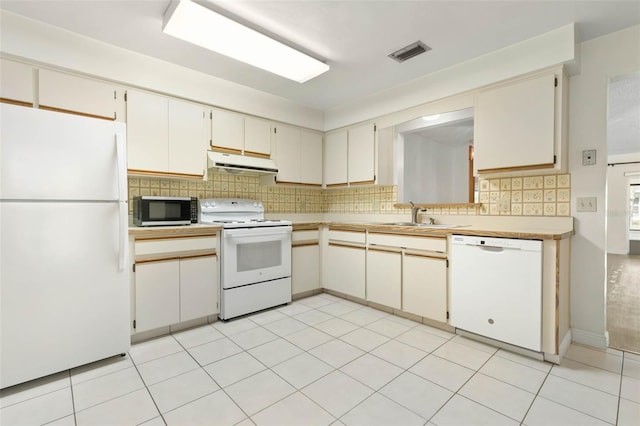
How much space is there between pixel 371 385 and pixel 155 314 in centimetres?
181

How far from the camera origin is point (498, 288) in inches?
87.8

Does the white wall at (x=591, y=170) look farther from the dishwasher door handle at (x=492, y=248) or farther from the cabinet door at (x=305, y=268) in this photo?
the cabinet door at (x=305, y=268)

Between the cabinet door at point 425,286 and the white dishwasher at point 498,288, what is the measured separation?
0.09m

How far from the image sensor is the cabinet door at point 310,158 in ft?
12.8

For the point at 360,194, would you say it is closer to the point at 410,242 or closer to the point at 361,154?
the point at 361,154

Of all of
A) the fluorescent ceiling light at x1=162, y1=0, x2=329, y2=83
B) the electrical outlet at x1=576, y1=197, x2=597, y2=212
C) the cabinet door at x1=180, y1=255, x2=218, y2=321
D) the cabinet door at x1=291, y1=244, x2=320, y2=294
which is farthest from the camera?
the cabinet door at x1=291, y1=244, x2=320, y2=294

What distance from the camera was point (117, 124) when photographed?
2053mm

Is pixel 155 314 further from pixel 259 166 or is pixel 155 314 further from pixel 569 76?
pixel 569 76

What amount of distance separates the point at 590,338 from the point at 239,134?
3630 mm

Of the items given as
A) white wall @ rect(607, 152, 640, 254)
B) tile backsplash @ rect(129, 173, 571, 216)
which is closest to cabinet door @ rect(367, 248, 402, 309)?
tile backsplash @ rect(129, 173, 571, 216)

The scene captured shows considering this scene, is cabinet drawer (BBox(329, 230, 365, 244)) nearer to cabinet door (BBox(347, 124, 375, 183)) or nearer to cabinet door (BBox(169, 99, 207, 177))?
cabinet door (BBox(347, 124, 375, 183))

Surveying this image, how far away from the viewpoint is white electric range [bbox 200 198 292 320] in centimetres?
286

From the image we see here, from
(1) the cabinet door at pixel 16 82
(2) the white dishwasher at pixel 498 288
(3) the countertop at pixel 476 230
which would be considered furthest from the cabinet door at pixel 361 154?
(1) the cabinet door at pixel 16 82

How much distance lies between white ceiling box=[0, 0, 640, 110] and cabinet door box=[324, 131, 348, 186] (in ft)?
4.03
